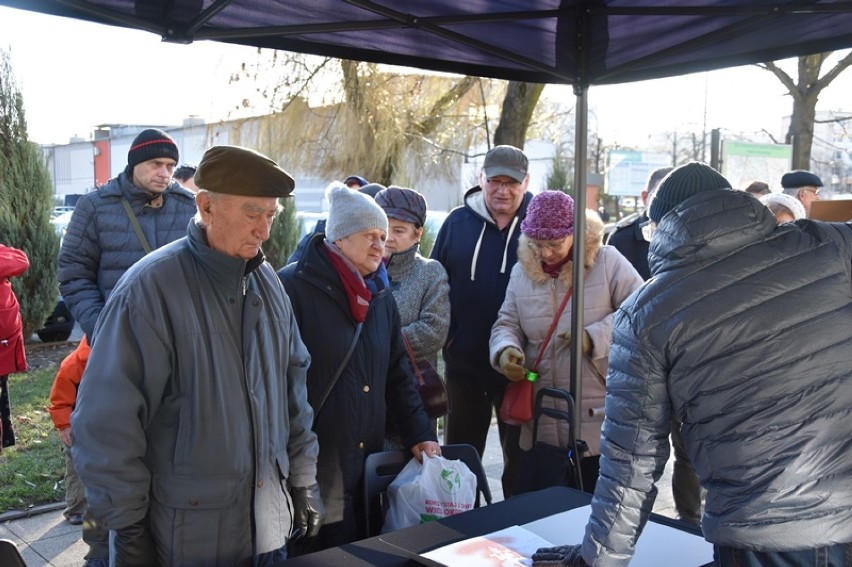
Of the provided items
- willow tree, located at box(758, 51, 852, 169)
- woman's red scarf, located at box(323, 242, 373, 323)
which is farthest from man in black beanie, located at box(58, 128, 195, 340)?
willow tree, located at box(758, 51, 852, 169)

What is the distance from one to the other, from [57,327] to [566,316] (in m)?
8.47

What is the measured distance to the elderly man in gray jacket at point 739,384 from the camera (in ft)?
5.65

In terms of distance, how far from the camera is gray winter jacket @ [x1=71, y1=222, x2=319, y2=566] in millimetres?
2002

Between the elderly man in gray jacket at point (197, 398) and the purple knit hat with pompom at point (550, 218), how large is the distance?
1.50 metres

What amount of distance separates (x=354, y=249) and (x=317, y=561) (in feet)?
3.88

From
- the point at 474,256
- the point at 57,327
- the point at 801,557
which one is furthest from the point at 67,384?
the point at 57,327

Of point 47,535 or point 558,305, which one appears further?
point 47,535

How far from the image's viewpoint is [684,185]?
188cm

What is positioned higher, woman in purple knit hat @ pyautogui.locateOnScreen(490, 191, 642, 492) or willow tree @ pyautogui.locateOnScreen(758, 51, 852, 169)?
willow tree @ pyautogui.locateOnScreen(758, 51, 852, 169)

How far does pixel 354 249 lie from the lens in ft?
9.49

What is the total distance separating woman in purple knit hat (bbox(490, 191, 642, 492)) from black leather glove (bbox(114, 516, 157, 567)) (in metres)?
1.72

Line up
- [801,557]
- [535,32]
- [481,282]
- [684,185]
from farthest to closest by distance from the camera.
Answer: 1. [481,282]
2. [535,32]
3. [684,185]
4. [801,557]

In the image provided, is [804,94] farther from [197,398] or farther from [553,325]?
[197,398]

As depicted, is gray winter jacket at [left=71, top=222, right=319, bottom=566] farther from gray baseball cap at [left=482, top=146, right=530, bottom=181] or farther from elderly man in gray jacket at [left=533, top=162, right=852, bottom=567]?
gray baseball cap at [left=482, top=146, right=530, bottom=181]
